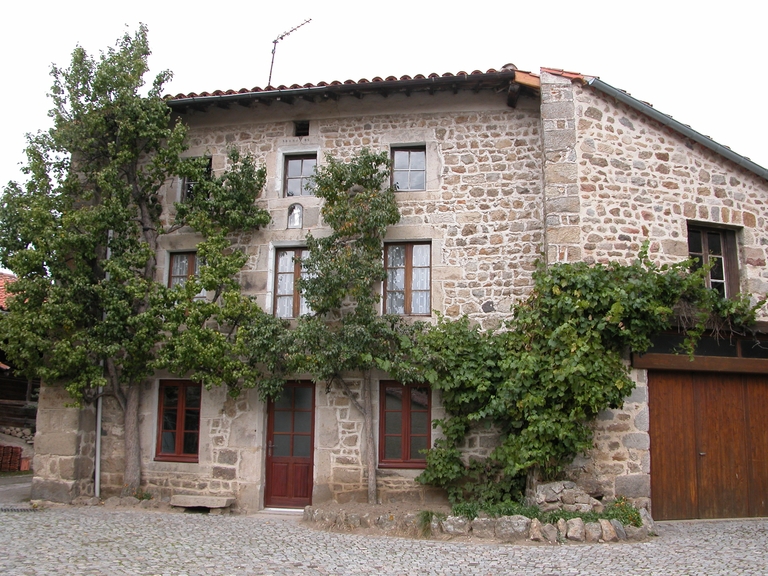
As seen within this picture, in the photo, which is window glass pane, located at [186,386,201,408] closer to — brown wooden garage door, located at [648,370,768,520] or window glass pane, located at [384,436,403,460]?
window glass pane, located at [384,436,403,460]

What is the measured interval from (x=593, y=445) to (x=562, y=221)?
2826 millimetres

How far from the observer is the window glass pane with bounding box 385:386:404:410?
363 inches

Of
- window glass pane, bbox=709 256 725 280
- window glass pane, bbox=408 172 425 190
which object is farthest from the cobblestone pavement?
window glass pane, bbox=408 172 425 190

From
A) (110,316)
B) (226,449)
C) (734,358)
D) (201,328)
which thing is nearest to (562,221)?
(734,358)

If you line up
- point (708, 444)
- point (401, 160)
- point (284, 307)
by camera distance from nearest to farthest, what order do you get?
point (708, 444) → point (284, 307) → point (401, 160)

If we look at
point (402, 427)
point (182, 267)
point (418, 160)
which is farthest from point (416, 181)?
point (182, 267)

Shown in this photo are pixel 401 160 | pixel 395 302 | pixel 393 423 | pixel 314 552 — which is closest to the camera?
pixel 314 552

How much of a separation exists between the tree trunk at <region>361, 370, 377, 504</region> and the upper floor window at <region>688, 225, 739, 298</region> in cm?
483

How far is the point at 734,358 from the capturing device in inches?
338

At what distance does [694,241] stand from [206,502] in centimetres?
770

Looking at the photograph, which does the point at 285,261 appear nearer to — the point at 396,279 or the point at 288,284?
the point at 288,284

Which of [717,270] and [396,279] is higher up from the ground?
[717,270]

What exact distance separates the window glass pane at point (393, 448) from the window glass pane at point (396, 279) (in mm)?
2125

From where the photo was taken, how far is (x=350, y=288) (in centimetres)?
895
